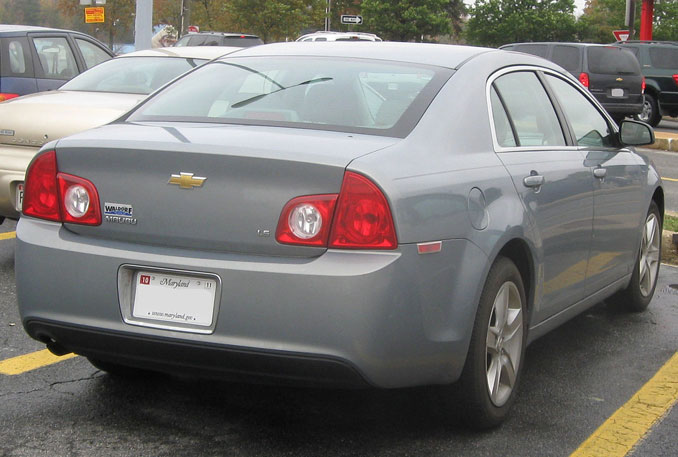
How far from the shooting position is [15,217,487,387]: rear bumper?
11.1ft

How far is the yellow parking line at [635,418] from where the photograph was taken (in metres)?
3.94

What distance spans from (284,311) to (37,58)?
796cm

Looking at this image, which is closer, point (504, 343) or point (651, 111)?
point (504, 343)

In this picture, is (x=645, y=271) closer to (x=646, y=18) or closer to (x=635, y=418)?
(x=635, y=418)

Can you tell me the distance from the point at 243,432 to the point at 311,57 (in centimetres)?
165

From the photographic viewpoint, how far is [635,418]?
4.34 m

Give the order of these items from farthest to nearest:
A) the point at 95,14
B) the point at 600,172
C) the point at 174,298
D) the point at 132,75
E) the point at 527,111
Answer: the point at 95,14, the point at 132,75, the point at 600,172, the point at 527,111, the point at 174,298

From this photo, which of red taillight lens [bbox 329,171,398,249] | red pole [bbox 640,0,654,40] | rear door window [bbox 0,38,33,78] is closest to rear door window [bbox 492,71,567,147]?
red taillight lens [bbox 329,171,398,249]

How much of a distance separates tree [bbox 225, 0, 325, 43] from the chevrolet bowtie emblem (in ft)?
171

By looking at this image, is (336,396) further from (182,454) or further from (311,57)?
(311,57)

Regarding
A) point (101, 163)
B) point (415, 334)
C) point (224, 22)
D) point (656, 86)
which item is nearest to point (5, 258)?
point (101, 163)

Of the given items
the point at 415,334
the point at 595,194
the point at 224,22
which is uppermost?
the point at 224,22

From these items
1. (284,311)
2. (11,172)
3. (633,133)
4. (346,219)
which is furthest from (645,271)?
(11,172)

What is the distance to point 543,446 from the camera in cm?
393
